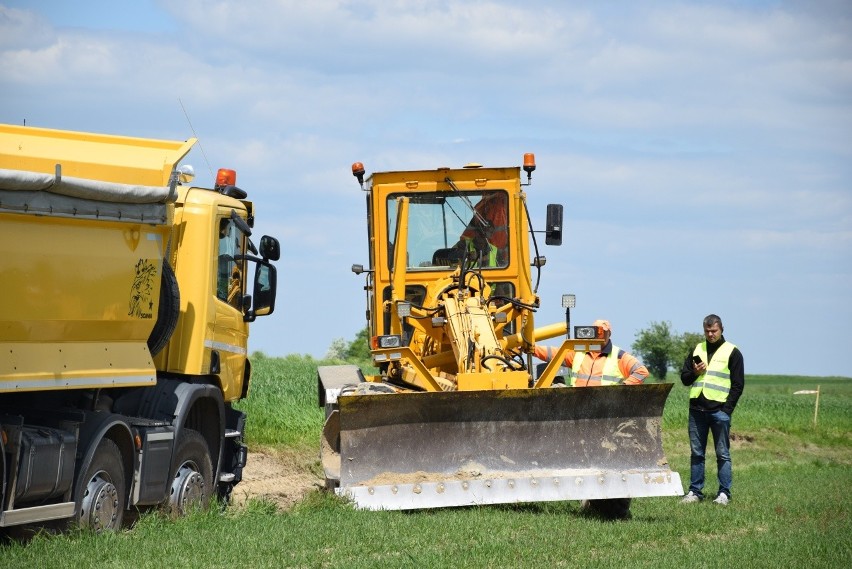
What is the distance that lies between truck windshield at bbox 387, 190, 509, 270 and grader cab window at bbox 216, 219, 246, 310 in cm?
196

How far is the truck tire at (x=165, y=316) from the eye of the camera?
9914mm

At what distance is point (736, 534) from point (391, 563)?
3.84 m

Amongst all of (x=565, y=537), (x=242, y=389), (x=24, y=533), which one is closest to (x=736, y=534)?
(x=565, y=537)

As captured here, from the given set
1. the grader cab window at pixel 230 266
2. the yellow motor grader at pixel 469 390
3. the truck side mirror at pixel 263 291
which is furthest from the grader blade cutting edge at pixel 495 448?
the grader cab window at pixel 230 266

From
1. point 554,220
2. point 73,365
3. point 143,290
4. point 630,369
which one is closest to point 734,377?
point 630,369

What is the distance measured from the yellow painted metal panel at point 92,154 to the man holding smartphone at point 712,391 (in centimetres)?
655

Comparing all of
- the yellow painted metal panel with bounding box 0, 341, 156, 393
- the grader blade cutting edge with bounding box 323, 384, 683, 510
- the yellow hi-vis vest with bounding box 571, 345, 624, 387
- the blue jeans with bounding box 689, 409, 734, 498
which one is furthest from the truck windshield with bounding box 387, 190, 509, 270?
the yellow painted metal panel with bounding box 0, 341, 156, 393

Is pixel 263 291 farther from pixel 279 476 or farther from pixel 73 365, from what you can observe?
pixel 279 476

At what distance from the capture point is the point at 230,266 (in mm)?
11234

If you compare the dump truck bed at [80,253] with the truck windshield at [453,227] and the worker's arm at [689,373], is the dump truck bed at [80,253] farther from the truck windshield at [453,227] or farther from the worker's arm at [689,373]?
the worker's arm at [689,373]

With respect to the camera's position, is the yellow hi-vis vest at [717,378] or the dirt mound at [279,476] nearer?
the yellow hi-vis vest at [717,378]

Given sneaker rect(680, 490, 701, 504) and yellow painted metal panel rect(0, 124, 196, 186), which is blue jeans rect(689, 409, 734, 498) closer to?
sneaker rect(680, 490, 701, 504)

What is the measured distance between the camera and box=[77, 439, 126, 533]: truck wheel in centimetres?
884

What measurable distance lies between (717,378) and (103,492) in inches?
281
